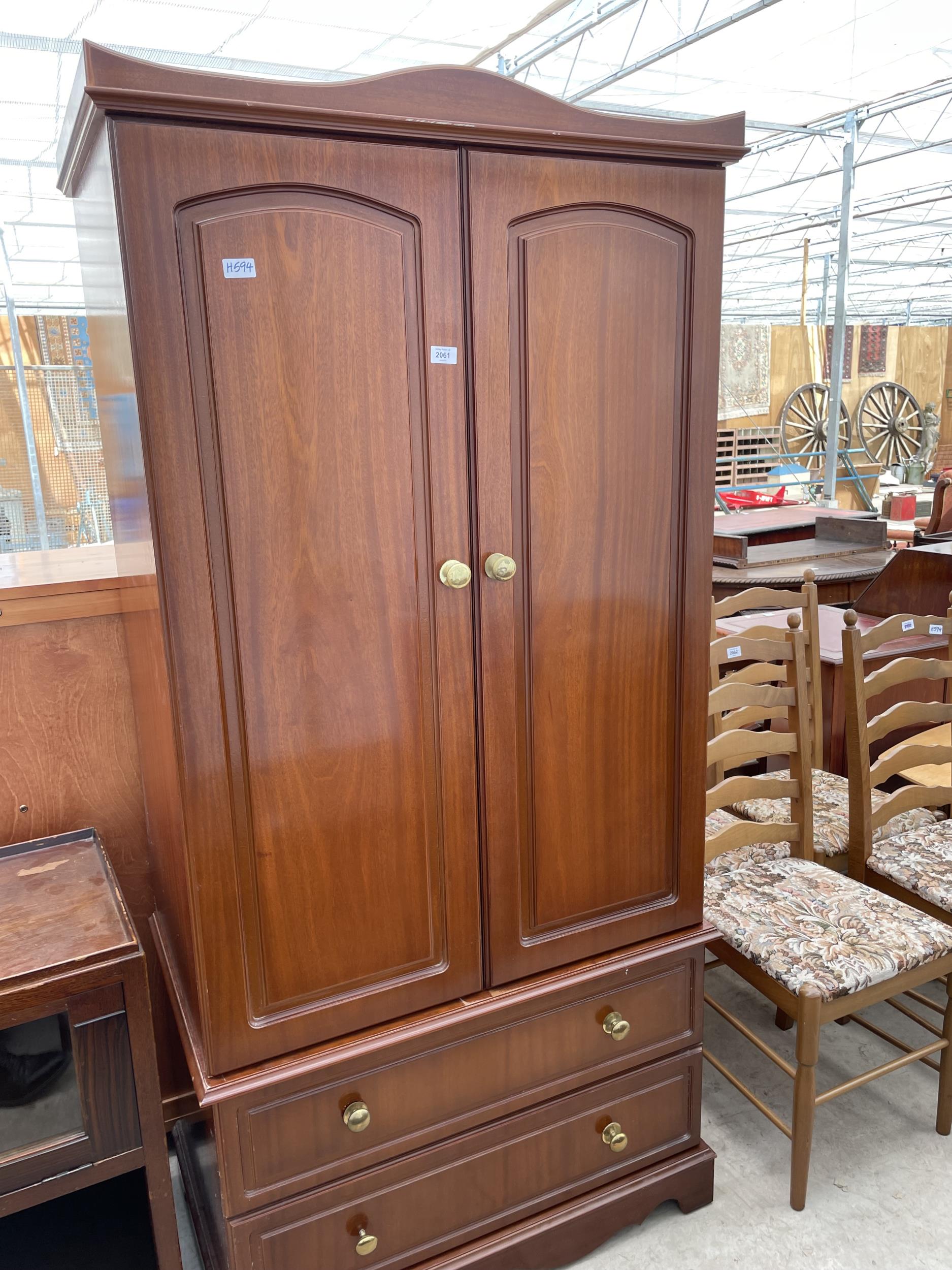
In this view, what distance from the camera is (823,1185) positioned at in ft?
6.41

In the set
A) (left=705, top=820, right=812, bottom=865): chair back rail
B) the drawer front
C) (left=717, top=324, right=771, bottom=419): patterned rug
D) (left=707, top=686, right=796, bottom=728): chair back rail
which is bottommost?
the drawer front

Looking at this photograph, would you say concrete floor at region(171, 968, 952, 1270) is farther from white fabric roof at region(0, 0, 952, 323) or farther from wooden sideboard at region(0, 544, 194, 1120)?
white fabric roof at region(0, 0, 952, 323)

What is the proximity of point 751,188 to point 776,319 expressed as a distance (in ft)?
43.8

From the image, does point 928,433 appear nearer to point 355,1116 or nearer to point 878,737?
point 878,737

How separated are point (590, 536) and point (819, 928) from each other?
1106 millimetres

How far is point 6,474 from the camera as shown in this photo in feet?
14.3

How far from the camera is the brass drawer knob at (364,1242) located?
1.51 meters

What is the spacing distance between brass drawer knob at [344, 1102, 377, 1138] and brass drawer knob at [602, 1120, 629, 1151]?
21.6 inches

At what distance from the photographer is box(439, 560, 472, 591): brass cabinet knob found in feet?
4.47

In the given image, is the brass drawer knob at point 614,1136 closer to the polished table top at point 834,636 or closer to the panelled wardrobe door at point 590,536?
the panelled wardrobe door at point 590,536

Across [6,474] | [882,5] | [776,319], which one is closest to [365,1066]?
[6,474]

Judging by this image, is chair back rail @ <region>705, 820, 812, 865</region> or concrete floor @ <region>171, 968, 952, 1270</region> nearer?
concrete floor @ <region>171, 968, 952, 1270</region>

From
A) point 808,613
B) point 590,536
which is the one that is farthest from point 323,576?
point 808,613

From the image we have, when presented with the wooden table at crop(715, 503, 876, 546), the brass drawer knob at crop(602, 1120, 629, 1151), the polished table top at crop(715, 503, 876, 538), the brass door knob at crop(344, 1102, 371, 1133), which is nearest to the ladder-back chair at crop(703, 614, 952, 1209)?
the brass drawer knob at crop(602, 1120, 629, 1151)
